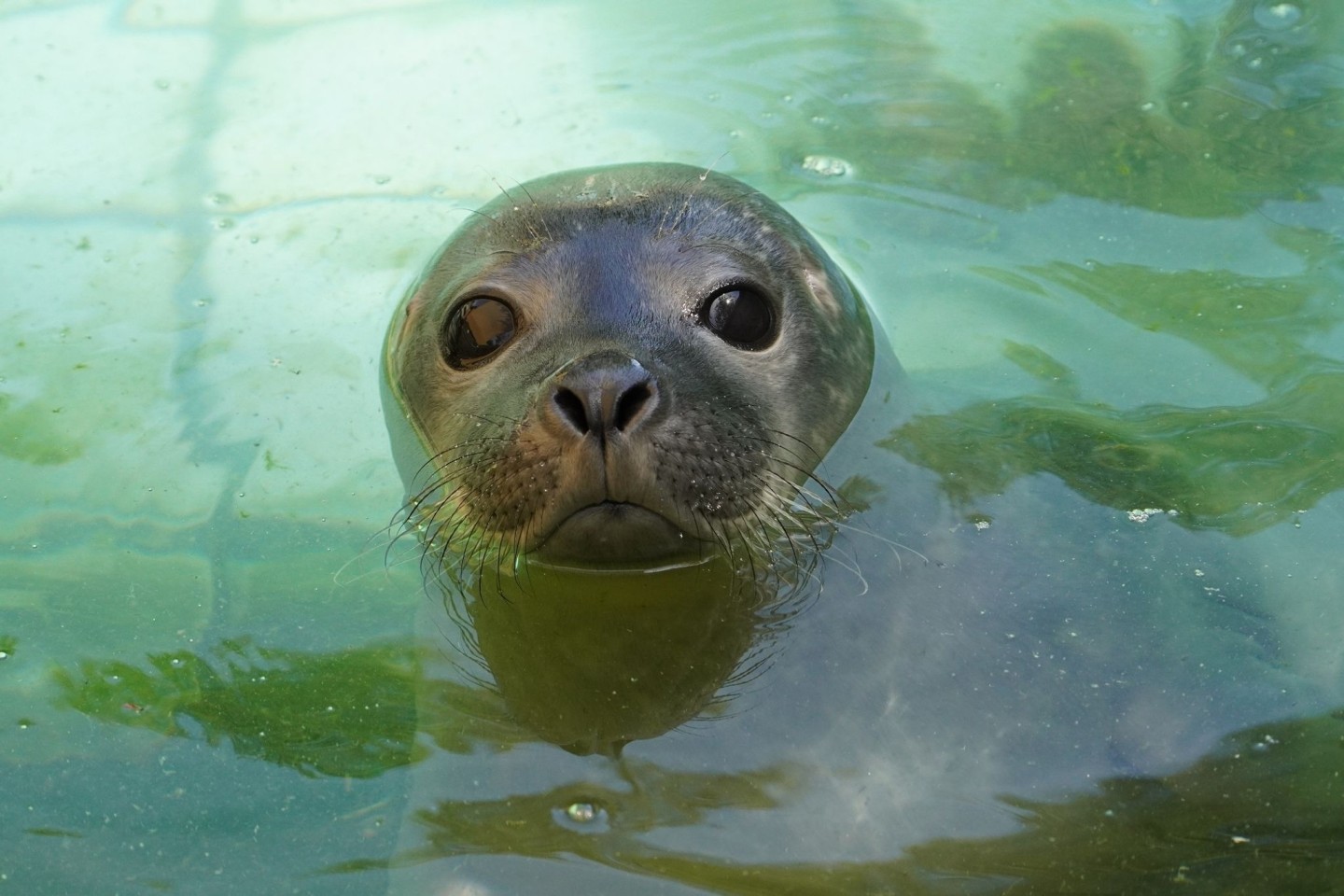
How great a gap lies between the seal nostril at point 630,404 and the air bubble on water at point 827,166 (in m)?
2.08

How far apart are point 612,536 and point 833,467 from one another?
2.39 feet

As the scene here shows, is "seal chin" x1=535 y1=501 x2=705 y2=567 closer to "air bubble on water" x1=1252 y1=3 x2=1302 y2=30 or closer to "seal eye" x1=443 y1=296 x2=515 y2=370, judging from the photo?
"seal eye" x1=443 y1=296 x2=515 y2=370

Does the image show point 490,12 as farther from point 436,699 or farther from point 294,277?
point 436,699

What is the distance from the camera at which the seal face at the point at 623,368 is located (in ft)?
7.50

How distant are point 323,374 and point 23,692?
1.15 m

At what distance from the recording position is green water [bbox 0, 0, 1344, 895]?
2.17 meters

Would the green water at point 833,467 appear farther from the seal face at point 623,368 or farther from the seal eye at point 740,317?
the seal eye at point 740,317

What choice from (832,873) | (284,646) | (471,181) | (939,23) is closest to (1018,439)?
(832,873)

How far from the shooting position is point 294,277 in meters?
3.85

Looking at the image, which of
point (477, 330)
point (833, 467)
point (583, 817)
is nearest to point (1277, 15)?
point (833, 467)

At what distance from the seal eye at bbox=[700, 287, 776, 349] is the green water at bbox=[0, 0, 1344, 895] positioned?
1.13 ft

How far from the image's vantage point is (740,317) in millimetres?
2783

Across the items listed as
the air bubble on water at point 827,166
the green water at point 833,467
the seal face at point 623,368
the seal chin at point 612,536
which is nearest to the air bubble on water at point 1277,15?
the green water at point 833,467

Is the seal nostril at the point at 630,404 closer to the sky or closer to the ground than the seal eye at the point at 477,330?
closer to the sky
